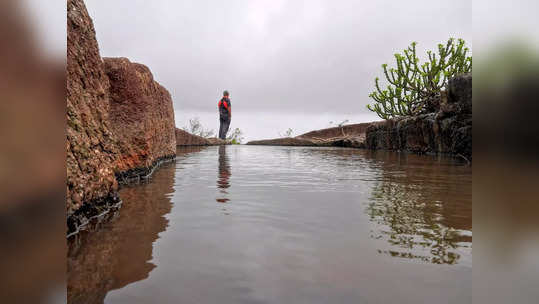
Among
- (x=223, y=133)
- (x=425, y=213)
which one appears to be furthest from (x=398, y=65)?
(x=425, y=213)

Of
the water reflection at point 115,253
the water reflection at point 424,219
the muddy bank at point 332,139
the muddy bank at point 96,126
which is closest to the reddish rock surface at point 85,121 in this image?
the muddy bank at point 96,126

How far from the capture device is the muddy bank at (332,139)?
1781cm

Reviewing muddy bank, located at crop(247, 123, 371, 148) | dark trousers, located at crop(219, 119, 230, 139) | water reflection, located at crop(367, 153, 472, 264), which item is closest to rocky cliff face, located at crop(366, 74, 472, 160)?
muddy bank, located at crop(247, 123, 371, 148)

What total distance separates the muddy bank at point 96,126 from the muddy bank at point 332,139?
1402 centimetres

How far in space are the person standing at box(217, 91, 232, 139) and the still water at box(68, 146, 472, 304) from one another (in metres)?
18.9

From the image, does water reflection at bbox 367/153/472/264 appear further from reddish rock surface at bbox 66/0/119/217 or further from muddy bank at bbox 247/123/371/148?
muddy bank at bbox 247/123/371/148

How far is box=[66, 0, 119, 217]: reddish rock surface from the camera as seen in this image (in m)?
1.88

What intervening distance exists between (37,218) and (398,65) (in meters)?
16.2

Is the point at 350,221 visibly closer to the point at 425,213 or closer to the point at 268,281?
the point at 425,213

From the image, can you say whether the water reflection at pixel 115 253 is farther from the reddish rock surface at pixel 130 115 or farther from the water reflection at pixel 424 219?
the reddish rock surface at pixel 130 115

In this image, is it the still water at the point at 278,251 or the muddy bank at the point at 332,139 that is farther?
the muddy bank at the point at 332,139

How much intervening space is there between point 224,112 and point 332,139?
7.62 meters

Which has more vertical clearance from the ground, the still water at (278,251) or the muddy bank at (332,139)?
the muddy bank at (332,139)

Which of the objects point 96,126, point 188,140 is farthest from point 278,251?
point 188,140
